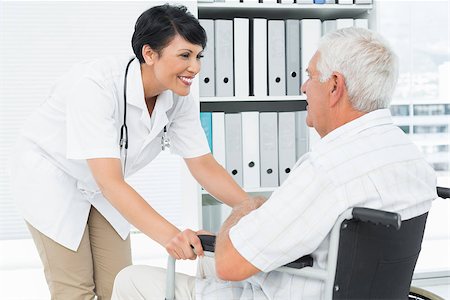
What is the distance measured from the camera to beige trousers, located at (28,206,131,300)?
2000mm

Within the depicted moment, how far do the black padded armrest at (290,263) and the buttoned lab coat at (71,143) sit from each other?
0.48m

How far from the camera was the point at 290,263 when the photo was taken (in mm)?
1384

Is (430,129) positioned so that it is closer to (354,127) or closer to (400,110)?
(400,110)

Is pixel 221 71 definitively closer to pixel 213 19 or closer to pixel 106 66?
pixel 213 19

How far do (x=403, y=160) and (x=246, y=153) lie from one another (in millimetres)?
1446

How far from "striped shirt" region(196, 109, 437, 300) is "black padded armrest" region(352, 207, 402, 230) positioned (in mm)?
77

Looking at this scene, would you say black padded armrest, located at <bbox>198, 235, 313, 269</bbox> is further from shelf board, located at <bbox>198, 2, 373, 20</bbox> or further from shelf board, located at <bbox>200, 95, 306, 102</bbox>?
shelf board, located at <bbox>198, 2, 373, 20</bbox>

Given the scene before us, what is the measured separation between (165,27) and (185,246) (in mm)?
668

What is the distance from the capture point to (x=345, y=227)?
1322mm

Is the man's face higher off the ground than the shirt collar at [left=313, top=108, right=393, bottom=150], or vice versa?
the man's face

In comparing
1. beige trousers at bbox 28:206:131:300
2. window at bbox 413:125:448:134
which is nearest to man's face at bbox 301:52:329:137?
beige trousers at bbox 28:206:131:300

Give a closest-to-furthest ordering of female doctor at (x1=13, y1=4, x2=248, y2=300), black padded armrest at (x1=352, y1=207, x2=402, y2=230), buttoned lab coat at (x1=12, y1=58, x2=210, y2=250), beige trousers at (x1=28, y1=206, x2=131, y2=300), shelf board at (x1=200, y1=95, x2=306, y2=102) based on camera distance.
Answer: black padded armrest at (x1=352, y1=207, x2=402, y2=230) → female doctor at (x1=13, y1=4, x2=248, y2=300) → buttoned lab coat at (x1=12, y1=58, x2=210, y2=250) → beige trousers at (x1=28, y1=206, x2=131, y2=300) → shelf board at (x1=200, y1=95, x2=306, y2=102)

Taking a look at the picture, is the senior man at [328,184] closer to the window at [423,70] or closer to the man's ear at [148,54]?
the man's ear at [148,54]

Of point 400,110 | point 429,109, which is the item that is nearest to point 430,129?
point 429,109
